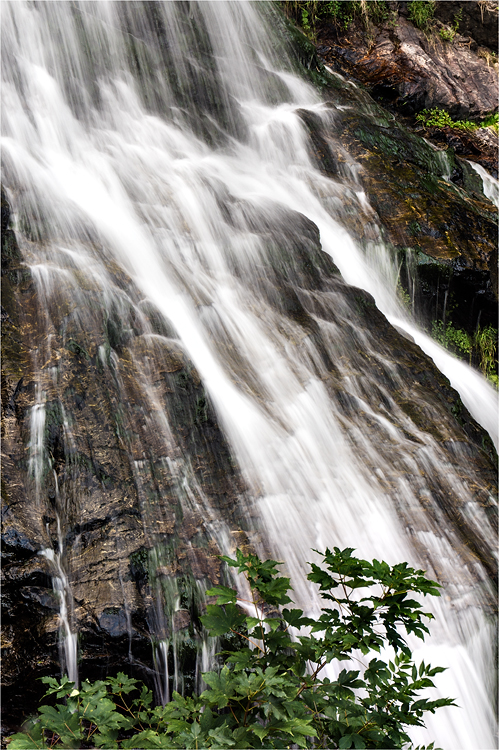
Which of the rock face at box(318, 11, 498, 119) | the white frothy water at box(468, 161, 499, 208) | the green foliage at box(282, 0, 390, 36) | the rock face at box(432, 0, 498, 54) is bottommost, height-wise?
the white frothy water at box(468, 161, 499, 208)

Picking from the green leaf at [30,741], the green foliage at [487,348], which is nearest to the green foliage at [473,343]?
the green foliage at [487,348]

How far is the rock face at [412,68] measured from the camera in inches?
459

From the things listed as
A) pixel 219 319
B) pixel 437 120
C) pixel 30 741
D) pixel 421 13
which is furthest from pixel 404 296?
pixel 421 13

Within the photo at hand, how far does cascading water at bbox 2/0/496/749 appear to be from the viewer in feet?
12.0

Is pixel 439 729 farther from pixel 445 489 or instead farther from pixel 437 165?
pixel 437 165

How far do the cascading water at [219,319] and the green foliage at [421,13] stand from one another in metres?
5.34

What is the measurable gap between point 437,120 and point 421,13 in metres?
2.93

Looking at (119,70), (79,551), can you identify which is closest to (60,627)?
(79,551)

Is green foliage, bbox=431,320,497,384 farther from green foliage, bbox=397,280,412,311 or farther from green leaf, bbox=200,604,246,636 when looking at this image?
green leaf, bbox=200,604,246,636

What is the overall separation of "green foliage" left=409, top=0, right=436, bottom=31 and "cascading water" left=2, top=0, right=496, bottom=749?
534 cm

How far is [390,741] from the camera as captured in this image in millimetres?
1678

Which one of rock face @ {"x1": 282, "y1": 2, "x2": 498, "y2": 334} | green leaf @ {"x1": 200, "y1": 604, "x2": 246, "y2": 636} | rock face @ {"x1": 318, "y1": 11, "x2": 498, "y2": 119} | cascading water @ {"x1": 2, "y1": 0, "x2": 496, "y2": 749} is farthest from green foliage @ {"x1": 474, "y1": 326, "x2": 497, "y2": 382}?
green leaf @ {"x1": 200, "y1": 604, "x2": 246, "y2": 636}

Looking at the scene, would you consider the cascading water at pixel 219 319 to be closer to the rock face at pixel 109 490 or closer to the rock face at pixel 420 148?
the rock face at pixel 109 490

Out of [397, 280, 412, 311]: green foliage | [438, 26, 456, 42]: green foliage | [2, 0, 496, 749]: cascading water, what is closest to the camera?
[2, 0, 496, 749]: cascading water
